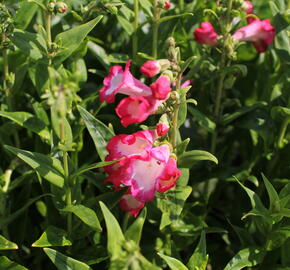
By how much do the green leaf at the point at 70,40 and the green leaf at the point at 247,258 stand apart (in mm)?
1163

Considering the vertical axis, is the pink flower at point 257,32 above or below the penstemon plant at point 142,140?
above

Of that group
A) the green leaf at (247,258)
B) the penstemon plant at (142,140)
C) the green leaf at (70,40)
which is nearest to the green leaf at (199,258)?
the penstemon plant at (142,140)

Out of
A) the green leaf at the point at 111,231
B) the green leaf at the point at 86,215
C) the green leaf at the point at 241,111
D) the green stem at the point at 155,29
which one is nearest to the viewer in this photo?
the green leaf at the point at 111,231

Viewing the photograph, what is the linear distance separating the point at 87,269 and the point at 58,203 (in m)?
0.41

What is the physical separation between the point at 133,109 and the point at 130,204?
41cm

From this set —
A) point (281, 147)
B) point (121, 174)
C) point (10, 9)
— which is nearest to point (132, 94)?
point (121, 174)

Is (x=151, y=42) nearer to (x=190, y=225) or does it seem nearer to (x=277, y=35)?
(x=277, y=35)

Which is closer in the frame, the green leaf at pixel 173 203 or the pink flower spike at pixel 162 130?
the pink flower spike at pixel 162 130

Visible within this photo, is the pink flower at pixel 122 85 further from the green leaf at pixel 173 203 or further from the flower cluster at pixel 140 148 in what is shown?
the green leaf at pixel 173 203

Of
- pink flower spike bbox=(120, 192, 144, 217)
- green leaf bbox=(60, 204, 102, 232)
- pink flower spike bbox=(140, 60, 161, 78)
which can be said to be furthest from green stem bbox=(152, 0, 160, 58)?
green leaf bbox=(60, 204, 102, 232)

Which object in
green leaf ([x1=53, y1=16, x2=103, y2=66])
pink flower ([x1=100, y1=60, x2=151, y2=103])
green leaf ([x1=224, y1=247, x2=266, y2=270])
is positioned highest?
green leaf ([x1=53, y1=16, x2=103, y2=66])

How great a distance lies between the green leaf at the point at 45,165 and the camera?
202 cm

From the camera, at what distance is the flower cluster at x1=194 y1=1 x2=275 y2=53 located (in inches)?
104

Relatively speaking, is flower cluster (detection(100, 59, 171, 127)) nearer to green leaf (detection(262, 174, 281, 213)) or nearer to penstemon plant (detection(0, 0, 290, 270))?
penstemon plant (detection(0, 0, 290, 270))
